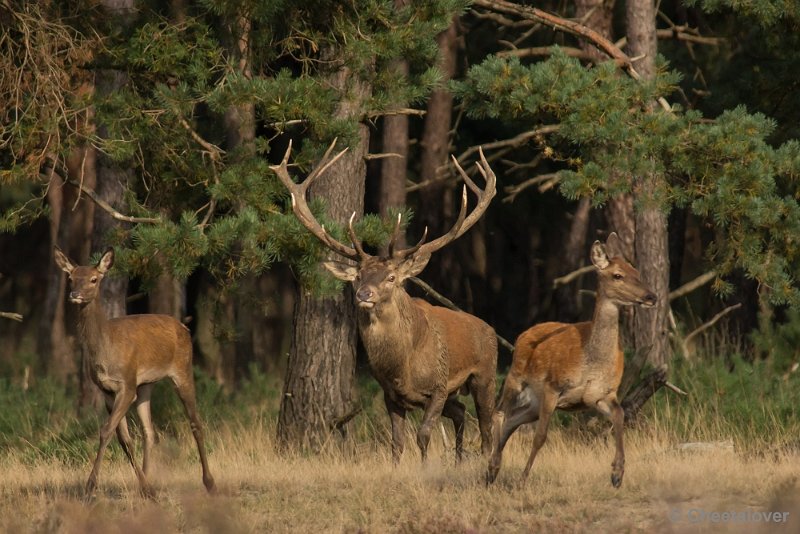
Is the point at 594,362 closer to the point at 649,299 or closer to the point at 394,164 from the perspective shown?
the point at 649,299

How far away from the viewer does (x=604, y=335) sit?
9.67m

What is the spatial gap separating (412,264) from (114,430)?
2.51 meters

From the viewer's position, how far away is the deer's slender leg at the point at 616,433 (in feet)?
30.4

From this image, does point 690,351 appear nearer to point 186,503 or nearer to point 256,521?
point 256,521

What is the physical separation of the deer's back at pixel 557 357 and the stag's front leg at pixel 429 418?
32.3 inches

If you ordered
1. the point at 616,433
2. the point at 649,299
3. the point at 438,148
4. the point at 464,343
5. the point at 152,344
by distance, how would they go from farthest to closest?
the point at 438,148, the point at 464,343, the point at 152,344, the point at 649,299, the point at 616,433

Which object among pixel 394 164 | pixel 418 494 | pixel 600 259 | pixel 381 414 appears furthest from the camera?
pixel 394 164

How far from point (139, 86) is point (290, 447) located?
3.42m

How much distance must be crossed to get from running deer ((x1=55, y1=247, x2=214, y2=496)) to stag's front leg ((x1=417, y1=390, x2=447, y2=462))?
158 cm

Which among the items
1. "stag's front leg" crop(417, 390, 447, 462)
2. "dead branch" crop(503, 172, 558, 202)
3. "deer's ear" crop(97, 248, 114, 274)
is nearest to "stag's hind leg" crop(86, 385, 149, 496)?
"deer's ear" crop(97, 248, 114, 274)

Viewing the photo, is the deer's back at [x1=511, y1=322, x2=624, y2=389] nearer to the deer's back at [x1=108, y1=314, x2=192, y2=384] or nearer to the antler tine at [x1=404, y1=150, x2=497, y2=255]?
the antler tine at [x1=404, y1=150, x2=497, y2=255]

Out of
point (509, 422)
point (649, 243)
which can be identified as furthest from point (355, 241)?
point (649, 243)

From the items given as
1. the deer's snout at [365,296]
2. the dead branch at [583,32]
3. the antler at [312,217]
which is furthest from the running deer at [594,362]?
the dead branch at [583,32]

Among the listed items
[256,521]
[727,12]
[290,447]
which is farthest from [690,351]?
[256,521]
